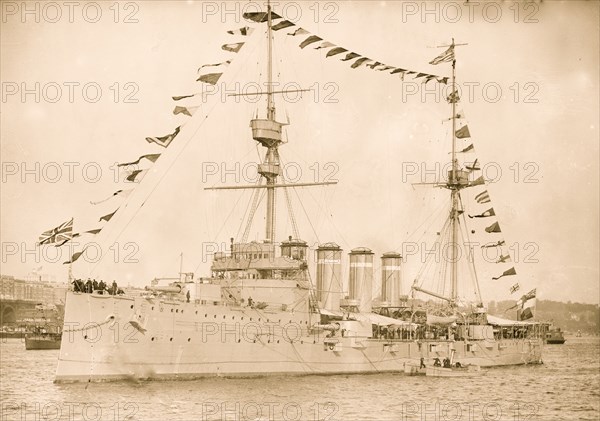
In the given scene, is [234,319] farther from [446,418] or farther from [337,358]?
[446,418]

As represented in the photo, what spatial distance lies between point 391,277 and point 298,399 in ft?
78.8

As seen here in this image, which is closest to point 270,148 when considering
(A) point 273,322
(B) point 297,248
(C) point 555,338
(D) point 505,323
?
(B) point 297,248

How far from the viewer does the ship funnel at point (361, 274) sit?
47000 millimetres

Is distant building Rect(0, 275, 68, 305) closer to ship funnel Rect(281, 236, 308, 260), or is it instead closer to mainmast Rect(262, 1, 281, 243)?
ship funnel Rect(281, 236, 308, 260)

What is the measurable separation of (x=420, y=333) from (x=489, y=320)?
11.5 metres

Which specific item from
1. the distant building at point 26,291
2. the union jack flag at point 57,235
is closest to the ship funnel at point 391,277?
the union jack flag at point 57,235

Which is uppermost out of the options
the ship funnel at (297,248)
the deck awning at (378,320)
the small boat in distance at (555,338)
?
the ship funnel at (297,248)

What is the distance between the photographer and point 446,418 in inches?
1000

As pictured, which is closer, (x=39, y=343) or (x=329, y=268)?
(x=329, y=268)

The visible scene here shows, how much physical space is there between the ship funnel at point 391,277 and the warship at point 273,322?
0.23 ft

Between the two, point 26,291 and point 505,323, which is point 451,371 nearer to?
point 505,323

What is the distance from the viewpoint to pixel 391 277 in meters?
51.0

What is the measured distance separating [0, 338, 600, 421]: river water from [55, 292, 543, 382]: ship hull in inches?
25.2

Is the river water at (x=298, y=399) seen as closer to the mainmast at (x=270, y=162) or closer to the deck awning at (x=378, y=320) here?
the deck awning at (x=378, y=320)
